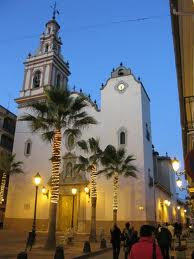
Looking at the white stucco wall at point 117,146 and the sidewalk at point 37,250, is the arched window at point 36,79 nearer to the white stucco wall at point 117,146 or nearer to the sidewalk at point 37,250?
the white stucco wall at point 117,146

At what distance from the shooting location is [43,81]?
41.3 meters

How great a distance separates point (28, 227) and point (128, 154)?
1406cm

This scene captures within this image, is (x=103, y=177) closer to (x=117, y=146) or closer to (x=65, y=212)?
(x=117, y=146)

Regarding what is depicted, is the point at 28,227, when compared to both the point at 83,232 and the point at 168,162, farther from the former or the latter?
the point at 168,162

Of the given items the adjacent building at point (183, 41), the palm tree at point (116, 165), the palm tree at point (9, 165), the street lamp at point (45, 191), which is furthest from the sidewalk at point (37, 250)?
the palm tree at point (9, 165)

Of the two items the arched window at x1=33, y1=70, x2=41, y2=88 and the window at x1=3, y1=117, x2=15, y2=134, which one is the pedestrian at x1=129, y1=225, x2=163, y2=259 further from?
the window at x1=3, y1=117, x2=15, y2=134

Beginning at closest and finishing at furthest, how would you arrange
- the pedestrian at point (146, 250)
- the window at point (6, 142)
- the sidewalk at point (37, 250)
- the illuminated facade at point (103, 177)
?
the pedestrian at point (146, 250)
the sidewalk at point (37, 250)
the illuminated facade at point (103, 177)
the window at point (6, 142)

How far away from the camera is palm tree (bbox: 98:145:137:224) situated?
1132 inches

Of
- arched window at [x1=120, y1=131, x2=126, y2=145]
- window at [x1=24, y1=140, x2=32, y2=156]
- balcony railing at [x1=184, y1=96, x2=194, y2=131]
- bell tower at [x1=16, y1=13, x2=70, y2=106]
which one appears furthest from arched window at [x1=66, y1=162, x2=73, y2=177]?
balcony railing at [x1=184, y1=96, x2=194, y2=131]

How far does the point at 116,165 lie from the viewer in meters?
29.4

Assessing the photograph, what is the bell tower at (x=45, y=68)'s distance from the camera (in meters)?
40.8

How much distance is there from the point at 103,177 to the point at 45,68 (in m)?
18.7

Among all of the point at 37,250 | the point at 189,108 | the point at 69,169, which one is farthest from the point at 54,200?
the point at 69,169

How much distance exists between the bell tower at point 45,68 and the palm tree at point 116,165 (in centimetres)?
1455
